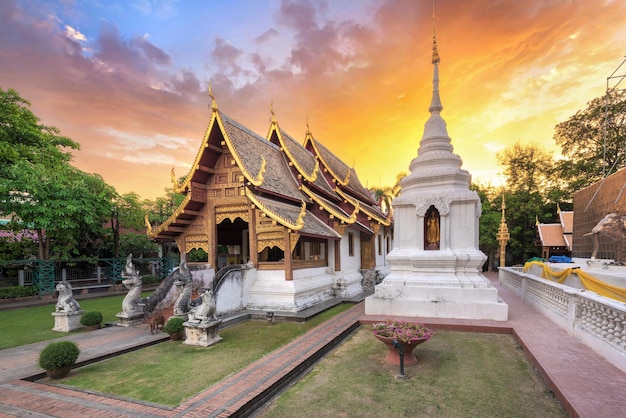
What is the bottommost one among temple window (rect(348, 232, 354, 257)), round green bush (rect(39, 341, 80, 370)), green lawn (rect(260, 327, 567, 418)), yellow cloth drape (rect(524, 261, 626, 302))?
green lawn (rect(260, 327, 567, 418))

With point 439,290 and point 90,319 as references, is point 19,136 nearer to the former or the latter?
point 90,319

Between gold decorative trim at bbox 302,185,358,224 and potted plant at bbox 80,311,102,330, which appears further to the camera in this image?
gold decorative trim at bbox 302,185,358,224

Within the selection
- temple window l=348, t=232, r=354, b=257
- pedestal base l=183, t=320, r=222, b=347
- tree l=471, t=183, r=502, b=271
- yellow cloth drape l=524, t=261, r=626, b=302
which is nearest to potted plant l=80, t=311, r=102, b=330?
pedestal base l=183, t=320, r=222, b=347

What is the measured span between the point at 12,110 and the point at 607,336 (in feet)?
79.1

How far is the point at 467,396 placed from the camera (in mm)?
4512

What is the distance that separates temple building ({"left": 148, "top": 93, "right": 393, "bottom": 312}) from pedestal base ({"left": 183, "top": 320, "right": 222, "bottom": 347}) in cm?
292

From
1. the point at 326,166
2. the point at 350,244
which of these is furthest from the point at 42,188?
the point at 350,244

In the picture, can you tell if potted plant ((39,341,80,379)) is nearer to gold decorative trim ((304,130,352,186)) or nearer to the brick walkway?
the brick walkway

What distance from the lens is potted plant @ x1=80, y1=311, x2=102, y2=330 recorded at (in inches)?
330

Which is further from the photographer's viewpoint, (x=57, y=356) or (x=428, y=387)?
(x=57, y=356)

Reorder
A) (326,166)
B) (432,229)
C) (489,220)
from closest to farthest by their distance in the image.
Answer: (432,229) < (326,166) < (489,220)

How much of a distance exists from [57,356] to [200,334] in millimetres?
2535

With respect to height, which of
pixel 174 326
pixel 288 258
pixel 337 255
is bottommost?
pixel 174 326

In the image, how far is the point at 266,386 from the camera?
15.4 feet
